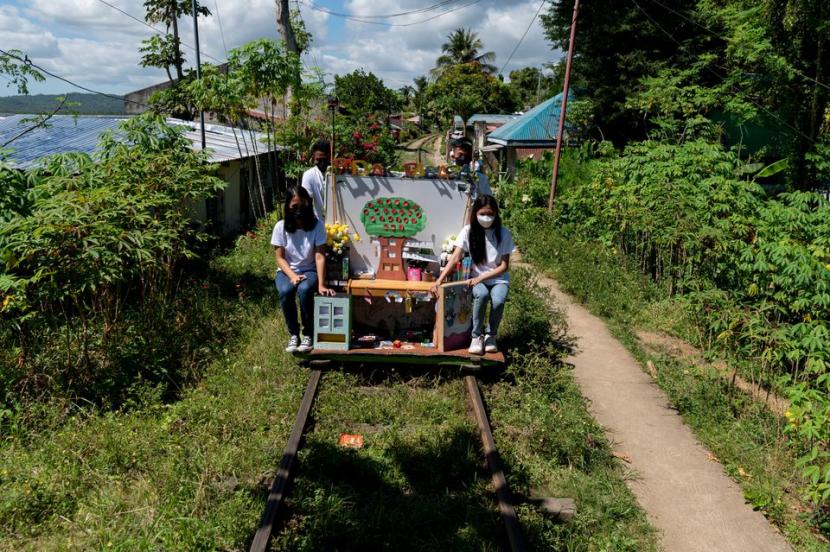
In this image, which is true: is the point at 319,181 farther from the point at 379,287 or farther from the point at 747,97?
the point at 747,97

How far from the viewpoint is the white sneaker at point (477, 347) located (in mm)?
6639

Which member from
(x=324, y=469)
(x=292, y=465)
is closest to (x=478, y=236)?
(x=324, y=469)

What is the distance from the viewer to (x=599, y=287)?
35.8ft

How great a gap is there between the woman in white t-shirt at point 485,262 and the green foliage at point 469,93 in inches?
2008

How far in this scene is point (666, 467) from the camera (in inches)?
216

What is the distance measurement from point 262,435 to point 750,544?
3.87 metres

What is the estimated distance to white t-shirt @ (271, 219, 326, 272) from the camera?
683cm

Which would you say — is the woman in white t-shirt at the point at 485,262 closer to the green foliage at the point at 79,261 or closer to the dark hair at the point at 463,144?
the dark hair at the point at 463,144

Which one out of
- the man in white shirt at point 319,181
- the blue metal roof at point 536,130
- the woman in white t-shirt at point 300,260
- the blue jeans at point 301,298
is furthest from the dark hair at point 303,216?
the blue metal roof at point 536,130

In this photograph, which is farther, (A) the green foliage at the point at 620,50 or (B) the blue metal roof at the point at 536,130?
(B) the blue metal roof at the point at 536,130

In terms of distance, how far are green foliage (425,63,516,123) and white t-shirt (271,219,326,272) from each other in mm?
51166

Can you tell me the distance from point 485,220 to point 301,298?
215cm

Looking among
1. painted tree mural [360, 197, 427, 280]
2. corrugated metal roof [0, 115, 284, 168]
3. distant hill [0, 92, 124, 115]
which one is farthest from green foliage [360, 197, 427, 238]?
distant hill [0, 92, 124, 115]

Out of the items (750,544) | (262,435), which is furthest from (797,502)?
(262,435)
